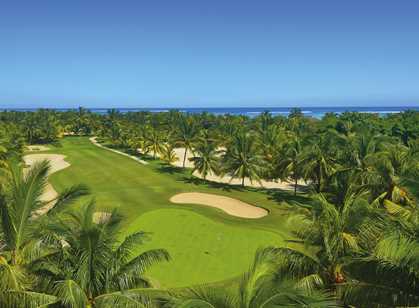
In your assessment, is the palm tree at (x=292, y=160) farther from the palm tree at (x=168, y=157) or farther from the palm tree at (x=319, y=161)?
the palm tree at (x=168, y=157)

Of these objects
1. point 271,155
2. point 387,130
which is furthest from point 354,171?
point 387,130

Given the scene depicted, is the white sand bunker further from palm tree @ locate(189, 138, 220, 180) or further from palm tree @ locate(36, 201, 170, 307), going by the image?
palm tree @ locate(36, 201, 170, 307)

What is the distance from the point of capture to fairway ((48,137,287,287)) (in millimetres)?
23547

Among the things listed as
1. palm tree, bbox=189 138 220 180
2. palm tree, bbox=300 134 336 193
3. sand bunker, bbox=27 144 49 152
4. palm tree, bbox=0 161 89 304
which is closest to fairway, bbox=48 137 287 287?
palm tree, bbox=189 138 220 180

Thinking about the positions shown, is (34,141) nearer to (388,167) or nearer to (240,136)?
(240,136)

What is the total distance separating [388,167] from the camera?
83.5 ft

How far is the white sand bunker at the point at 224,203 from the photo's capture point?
37.6 m

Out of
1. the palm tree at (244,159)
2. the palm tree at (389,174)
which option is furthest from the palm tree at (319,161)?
the palm tree at (389,174)

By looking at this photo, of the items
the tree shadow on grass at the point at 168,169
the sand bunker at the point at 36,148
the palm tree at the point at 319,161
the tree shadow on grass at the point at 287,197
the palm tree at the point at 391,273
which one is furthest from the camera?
the sand bunker at the point at 36,148

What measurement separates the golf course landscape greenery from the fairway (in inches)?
5.8

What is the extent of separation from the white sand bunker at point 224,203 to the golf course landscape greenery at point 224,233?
24cm

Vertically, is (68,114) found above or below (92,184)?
above

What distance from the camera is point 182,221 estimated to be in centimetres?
3353

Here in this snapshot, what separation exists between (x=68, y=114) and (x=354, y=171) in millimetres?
140302
